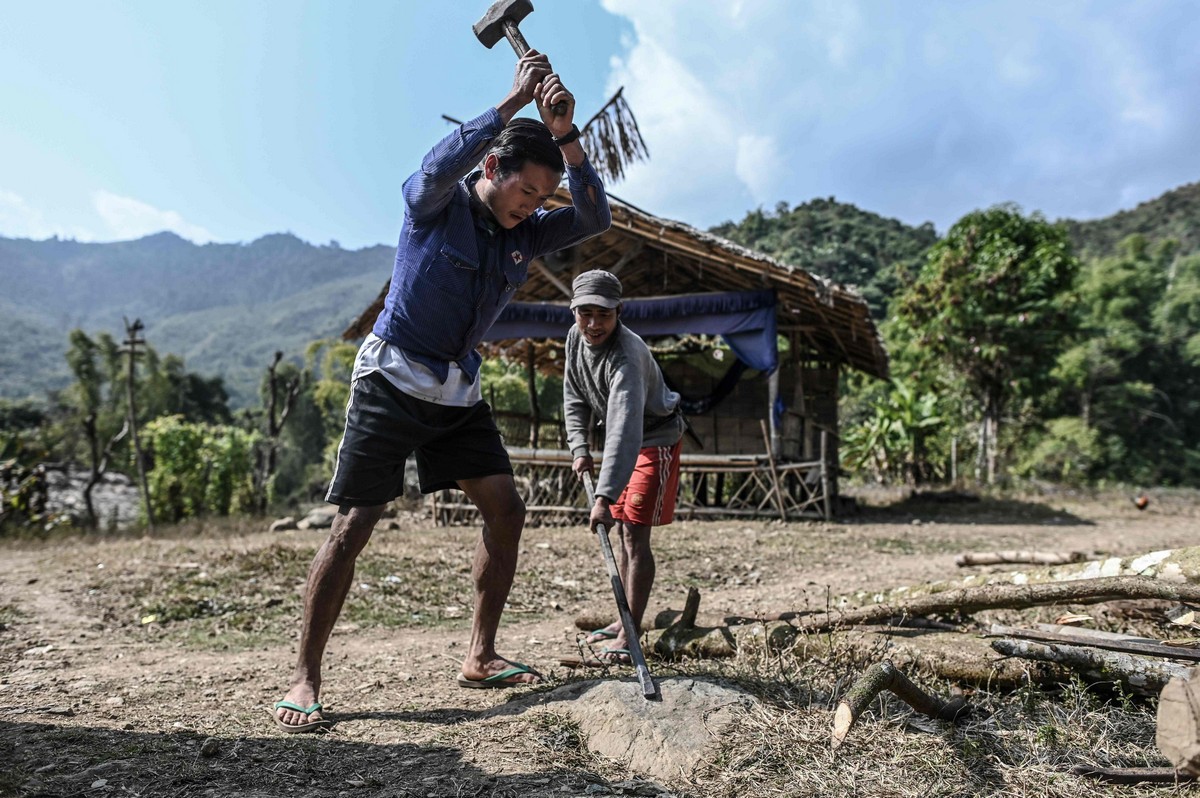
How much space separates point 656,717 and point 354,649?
6.87ft

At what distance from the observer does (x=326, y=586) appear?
2451 mm

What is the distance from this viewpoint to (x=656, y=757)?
83.6 inches

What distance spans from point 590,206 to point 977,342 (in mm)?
16269

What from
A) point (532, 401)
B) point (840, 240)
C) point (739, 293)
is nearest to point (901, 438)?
point (739, 293)

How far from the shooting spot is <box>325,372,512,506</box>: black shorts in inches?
97.5

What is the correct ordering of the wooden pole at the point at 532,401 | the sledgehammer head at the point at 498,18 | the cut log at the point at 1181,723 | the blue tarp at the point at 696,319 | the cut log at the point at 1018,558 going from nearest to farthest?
the cut log at the point at 1181,723
the sledgehammer head at the point at 498,18
the cut log at the point at 1018,558
the blue tarp at the point at 696,319
the wooden pole at the point at 532,401

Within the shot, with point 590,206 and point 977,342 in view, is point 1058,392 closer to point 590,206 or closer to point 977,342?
point 977,342

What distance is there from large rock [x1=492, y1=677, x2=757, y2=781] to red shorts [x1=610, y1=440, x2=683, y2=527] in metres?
0.76

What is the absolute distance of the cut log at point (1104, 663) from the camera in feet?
7.34

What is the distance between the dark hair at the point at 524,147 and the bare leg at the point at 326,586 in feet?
4.18

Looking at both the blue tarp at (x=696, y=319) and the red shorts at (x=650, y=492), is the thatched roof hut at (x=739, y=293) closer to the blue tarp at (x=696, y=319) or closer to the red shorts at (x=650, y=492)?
the blue tarp at (x=696, y=319)

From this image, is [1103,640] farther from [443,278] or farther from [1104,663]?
[443,278]

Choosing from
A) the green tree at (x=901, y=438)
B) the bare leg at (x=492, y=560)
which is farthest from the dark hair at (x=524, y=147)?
the green tree at (x=901, y=438)

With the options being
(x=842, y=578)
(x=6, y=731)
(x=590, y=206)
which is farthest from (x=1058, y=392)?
(x=6, y=731)
